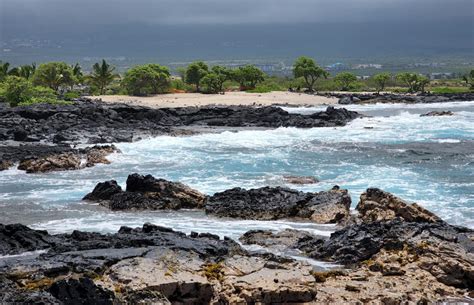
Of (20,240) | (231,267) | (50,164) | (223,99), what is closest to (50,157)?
(50,164)

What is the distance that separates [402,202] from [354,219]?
152 cm

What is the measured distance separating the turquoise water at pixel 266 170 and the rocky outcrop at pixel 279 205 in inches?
24.0

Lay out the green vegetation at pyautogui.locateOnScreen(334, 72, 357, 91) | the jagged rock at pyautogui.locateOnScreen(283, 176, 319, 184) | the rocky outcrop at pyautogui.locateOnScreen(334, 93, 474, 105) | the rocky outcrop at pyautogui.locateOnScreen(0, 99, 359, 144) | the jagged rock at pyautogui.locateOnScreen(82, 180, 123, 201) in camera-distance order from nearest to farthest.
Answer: the jagged rock at pyautogui.locateOnScreen(82, 180, 123, 201) → the jagged rock at pyautogui.locateOnScreen(283, 176, 319, 184) → the rocky outcrop at pyautogui.locateOnScreen(0, 99, 359, 144) → the rocky outcrop at pyautogui.locateOnScreen(334, 93, 474, 105) → the green vegetation at pyautogui.locateOnScreen(334, 72, 357, 91)

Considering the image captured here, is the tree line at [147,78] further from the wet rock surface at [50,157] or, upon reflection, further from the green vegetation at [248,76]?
the wet rock surface at [50,157]

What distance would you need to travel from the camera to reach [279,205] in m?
21.2

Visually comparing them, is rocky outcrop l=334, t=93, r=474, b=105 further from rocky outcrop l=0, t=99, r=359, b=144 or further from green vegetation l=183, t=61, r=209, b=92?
rocky outcrop l=0, t=99, r=359, b=144

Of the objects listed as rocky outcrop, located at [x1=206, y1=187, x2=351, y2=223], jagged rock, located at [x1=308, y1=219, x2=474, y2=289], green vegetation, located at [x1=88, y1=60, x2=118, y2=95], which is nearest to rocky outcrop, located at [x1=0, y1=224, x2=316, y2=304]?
jagged rock, located at [x1=308, y1=219, x2=474, y2=289]

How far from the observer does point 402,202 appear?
19.7 m

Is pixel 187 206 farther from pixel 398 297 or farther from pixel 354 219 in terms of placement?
pixel 398 297

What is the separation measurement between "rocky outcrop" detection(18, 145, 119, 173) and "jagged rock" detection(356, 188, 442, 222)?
49.6ft

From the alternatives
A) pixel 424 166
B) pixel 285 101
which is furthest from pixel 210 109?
pixel 424 166

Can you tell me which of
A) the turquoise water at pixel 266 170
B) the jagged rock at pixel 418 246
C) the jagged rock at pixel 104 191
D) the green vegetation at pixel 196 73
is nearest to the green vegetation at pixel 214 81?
the green vegetation at pixel 196 73

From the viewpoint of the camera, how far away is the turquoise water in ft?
68.7

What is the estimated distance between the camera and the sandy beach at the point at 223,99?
230 feet
